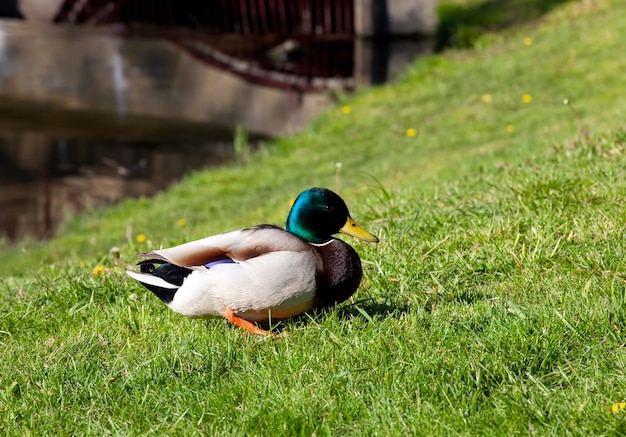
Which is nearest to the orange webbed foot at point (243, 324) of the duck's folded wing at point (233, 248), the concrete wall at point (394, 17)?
the duck's folded wing at point (233, 248)

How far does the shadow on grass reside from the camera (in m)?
18.9

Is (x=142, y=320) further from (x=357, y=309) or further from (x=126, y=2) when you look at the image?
(x=126, y=2)

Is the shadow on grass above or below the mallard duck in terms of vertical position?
below

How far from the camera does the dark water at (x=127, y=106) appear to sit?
538 inches

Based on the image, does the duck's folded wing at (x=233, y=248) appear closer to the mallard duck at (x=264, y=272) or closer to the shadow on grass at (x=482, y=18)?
the mallard duck at (x=264, y=272)

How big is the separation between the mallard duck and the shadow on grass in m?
15.0

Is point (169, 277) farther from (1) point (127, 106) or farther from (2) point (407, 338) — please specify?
(1) point (127, 106)

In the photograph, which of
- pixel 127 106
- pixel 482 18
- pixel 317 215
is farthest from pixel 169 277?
pixel 482 18

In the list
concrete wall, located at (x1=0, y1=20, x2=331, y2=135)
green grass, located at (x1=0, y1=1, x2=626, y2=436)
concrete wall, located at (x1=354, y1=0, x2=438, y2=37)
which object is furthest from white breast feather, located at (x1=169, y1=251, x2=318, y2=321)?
concrete wall, located at (x1=354, y1=0, x2=438, y2=37)

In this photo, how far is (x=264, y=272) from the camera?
377cm

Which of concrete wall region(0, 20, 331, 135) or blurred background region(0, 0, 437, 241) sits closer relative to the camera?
blurred background region(0, 0, 437, 241)

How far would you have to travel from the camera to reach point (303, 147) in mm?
13211

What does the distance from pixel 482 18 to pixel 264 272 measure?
17.5 meters

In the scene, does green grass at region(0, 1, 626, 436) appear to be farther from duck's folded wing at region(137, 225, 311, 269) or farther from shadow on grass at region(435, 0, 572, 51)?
→ shadow on grass at region(435, 0, 572, 51)
